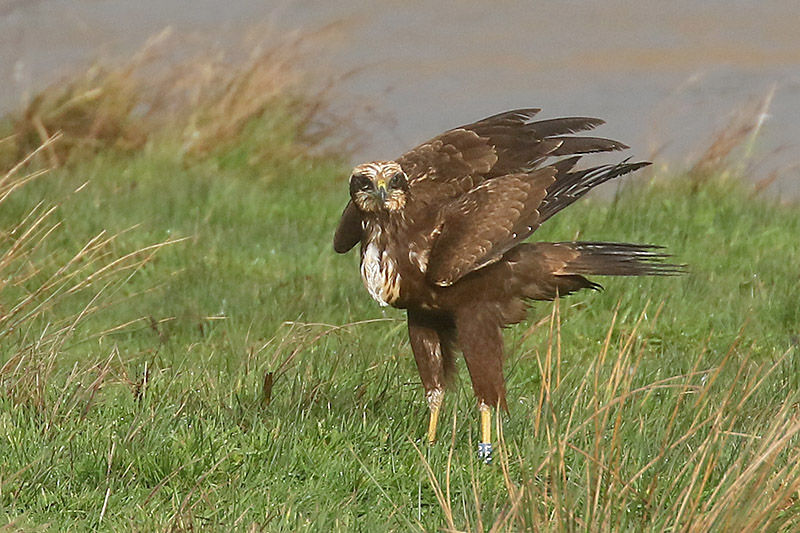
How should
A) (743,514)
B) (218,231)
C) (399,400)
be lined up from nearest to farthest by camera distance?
(743,514) → (399,400) → (218,231)

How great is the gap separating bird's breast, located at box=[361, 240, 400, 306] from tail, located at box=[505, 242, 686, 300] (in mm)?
470

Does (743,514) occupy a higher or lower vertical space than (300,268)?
higher

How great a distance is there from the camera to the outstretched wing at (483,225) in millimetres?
4332

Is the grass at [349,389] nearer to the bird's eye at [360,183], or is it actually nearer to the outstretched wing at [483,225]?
the outstretched wing at [483,225]

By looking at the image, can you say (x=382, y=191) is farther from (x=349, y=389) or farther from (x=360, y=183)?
(x=349, y=389)

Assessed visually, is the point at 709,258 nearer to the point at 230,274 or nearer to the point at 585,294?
the point at 585,294

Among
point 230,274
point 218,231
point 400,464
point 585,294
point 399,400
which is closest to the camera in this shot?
point 400,464

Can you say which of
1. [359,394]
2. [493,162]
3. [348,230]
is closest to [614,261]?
[493,162]

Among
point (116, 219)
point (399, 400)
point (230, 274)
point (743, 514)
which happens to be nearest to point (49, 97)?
point (116, 219)

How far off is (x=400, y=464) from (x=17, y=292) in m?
3.92

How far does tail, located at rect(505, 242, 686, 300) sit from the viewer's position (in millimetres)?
4586

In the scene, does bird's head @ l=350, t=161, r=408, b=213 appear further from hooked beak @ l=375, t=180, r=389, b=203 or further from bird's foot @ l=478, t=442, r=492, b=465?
bird's foot @ l=478, t=442, r=492, b=465

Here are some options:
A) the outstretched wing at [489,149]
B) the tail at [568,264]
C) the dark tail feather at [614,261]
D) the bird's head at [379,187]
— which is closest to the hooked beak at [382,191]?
the bird's head at [379,187]

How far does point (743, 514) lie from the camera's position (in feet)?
11.0
